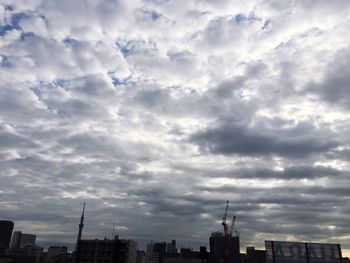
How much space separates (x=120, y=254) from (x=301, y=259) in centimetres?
9173

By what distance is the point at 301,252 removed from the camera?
171500 millimetres

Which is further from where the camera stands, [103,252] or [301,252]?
[103,252]

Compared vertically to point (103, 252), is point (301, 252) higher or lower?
higher

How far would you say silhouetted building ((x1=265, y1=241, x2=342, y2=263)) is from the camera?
554 feet

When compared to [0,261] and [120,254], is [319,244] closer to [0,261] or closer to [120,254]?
[120,254]

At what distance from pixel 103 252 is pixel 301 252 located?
100.0 metres

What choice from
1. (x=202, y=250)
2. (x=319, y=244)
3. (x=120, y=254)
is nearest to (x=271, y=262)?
(x=319, y=244)

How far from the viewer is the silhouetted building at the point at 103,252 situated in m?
194

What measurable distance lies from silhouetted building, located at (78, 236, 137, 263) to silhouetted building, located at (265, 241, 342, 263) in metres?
76.8

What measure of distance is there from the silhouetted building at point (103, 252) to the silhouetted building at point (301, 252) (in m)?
76.8

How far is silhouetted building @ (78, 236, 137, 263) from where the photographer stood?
194500mm

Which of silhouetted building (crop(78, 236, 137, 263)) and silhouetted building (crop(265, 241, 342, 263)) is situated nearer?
silhouetted building (crop(265, 241, 342, 263))

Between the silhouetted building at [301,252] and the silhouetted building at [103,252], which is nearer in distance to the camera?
the silhouetted building at [301,252]

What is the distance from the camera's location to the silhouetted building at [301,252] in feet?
554
